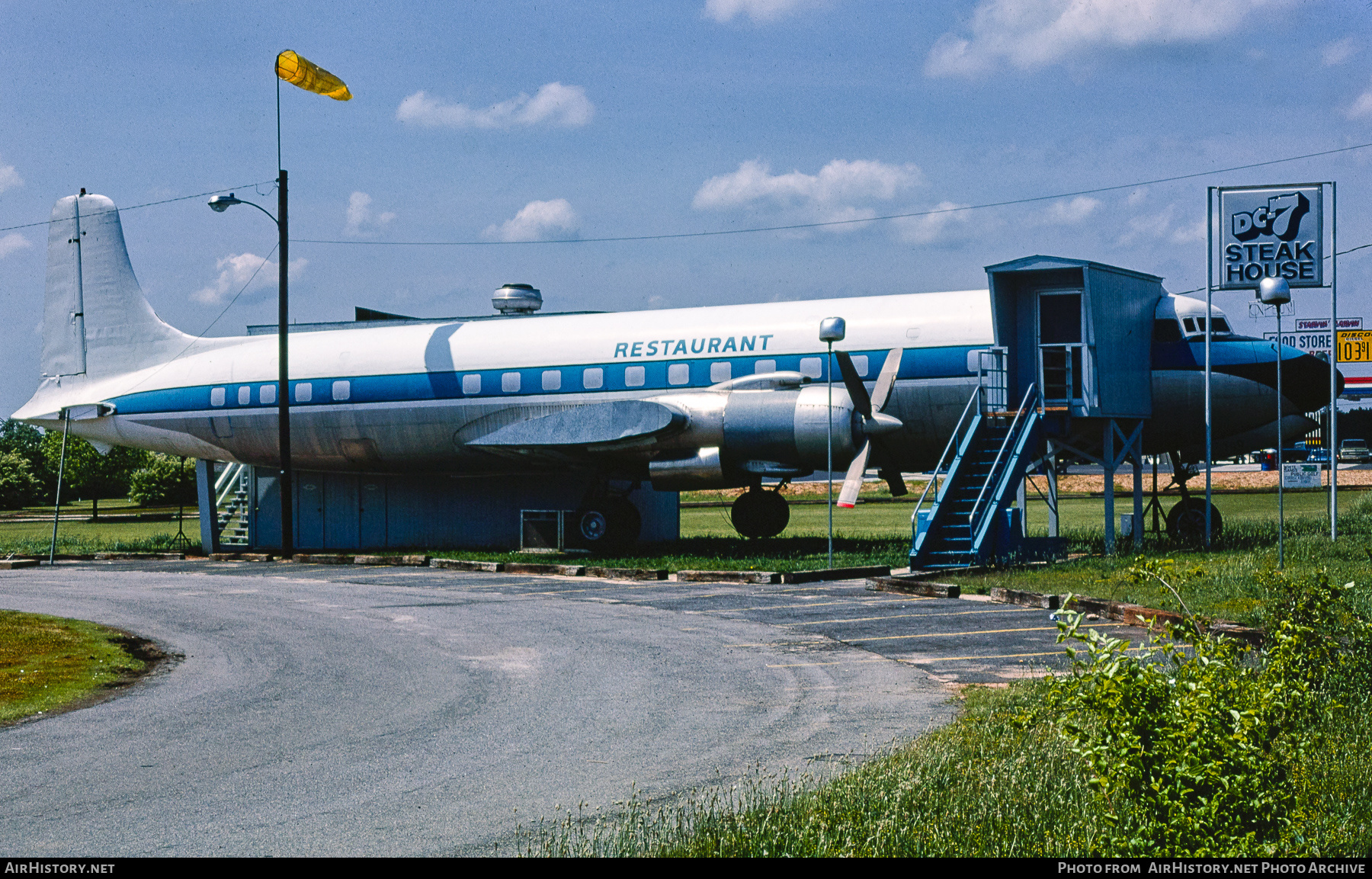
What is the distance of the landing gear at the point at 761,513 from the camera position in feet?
104

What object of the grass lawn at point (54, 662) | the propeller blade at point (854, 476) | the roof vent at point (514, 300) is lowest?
the grass lawn at point (54, 662)

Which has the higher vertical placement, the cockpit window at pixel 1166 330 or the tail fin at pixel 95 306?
the tail fin at pixel 95 306

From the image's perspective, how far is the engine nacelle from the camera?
2553 centimetres

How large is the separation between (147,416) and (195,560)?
4720mm

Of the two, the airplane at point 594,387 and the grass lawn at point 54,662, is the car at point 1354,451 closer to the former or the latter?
the airplane at point 594,387

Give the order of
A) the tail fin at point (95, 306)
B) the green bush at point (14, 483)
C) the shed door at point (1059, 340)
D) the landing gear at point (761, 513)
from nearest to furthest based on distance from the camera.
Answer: the shed door at point (1059, 340)
the landing gear at point (761, 513)
the tail fin at point (95, 306)
the green bush at point (14, 483)

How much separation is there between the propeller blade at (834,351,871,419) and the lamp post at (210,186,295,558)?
16073mm

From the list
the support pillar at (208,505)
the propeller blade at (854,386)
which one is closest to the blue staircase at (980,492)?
the propeller blade at (854,386)

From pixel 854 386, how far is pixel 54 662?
15.7 meters

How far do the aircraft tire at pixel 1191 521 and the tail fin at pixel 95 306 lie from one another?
90.2ft

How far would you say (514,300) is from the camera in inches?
1356

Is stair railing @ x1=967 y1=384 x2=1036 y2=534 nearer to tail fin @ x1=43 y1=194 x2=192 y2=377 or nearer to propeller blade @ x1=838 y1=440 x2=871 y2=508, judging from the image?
propeller blade @ x1=838 y1=440 x2=871 y2=508

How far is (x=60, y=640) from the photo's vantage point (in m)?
16.0
